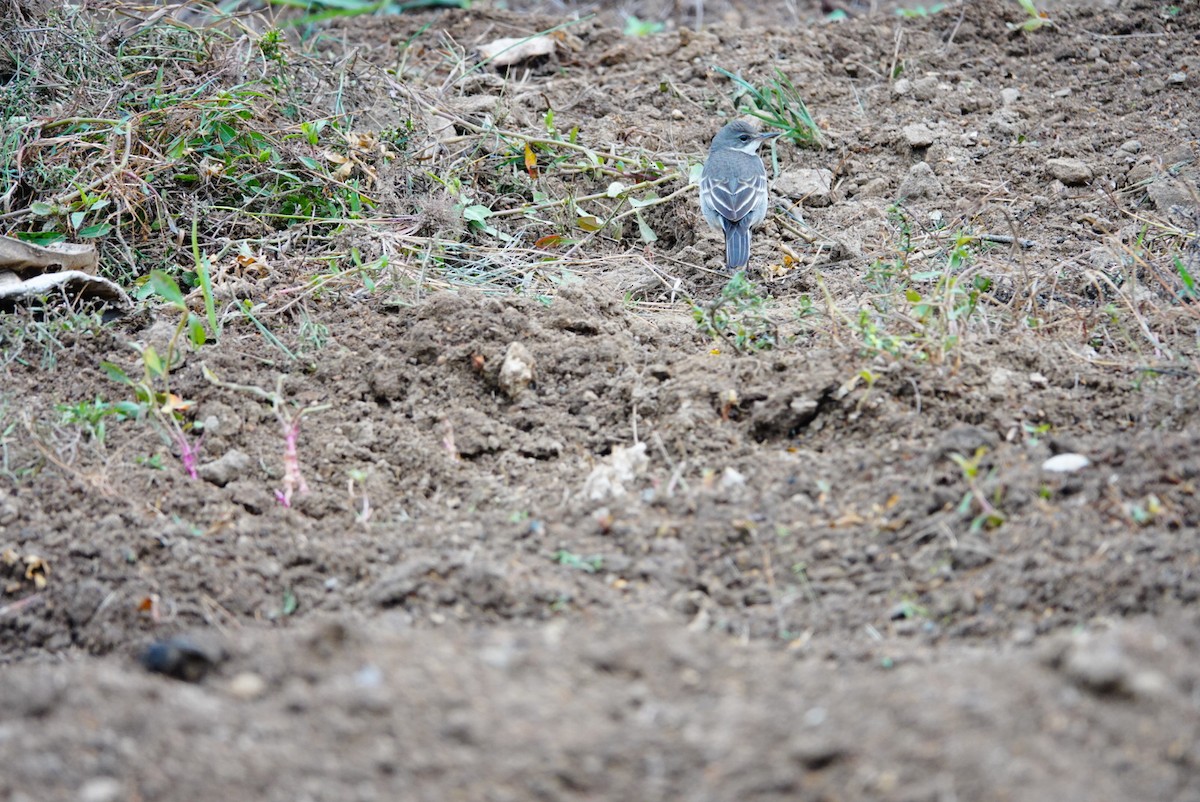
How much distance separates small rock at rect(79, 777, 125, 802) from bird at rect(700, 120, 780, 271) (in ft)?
11.8

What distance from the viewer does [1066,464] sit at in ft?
10.6

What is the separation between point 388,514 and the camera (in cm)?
362

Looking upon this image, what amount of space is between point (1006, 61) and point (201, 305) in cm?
477

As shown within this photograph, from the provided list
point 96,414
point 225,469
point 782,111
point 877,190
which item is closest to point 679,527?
point 225,469

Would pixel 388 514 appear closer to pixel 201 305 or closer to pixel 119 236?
pixel 201 305

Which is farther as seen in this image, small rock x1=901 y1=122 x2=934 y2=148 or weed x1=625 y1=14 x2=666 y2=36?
weed x1=625 y1=14 x2=666 y2=36

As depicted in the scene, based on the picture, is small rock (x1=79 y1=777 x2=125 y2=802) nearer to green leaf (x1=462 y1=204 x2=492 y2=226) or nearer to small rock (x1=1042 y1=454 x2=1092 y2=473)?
small rock (x1=1042 y1=454 x2=1092 y2=473)

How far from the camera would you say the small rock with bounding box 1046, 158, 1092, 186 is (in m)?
5.53

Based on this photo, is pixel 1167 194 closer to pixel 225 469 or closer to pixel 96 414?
pixel 225 469

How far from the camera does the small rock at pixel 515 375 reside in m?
4.16

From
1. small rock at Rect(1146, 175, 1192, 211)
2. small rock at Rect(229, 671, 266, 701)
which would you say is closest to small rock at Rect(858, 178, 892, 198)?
small rock at Rect(1146, 175, 1192, 211)

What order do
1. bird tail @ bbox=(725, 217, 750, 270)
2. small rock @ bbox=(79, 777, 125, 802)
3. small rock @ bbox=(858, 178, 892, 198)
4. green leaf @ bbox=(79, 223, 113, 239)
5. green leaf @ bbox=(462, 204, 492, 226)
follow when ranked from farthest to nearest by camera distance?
small rock @ bbox=(858, 178, 892, 198) < green leaf @ bbox=(462, 204, 492, 226) < bird tail @ bbox=(725, 217, 750, 270) < green leaf @ bbox=(79, 223, 113, 239) < small rock @ bbox=(79, 777, 125, 802)

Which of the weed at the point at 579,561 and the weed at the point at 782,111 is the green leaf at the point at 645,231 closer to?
the weed at the point at 782,111

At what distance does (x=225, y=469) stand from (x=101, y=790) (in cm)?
171
